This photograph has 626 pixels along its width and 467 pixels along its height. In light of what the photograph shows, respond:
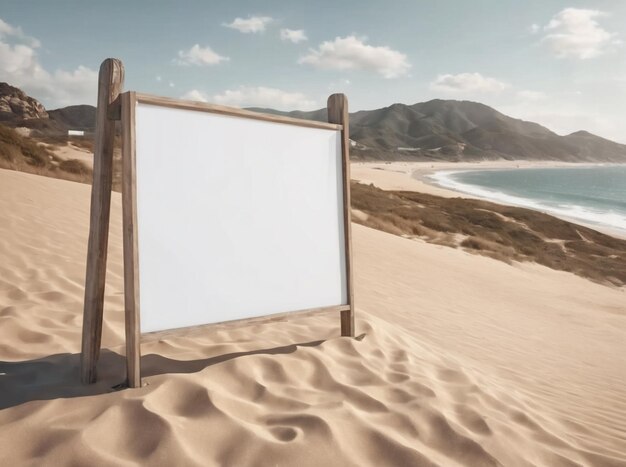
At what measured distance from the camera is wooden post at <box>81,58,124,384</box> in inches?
109

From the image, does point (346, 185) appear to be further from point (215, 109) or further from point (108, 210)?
point (108, 210)

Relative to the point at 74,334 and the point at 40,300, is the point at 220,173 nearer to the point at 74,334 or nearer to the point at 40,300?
the point at 74,334

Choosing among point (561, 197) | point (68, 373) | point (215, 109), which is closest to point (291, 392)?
point (68, 373)

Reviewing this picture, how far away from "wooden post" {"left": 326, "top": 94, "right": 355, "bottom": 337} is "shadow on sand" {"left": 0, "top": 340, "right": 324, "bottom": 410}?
21.2 inches

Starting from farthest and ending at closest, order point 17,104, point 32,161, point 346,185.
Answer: point 17,104
point 32,161
point 346,185

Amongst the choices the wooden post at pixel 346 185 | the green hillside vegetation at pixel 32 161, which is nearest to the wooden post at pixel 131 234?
the wooden post at pixel 346 185

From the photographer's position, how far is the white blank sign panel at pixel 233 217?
9.04 ft

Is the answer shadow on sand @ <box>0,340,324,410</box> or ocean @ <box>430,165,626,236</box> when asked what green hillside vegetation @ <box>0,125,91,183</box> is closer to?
shadow on sand @ <box>0,340,324,410</box>

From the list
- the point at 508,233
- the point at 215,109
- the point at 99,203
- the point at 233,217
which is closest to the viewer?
the point at 99,203

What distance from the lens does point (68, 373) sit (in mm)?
2975

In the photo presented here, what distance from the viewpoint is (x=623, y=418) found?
3717mm

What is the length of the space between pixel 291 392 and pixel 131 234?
130 centimetres

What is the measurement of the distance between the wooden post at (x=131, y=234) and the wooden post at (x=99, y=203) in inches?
8.0

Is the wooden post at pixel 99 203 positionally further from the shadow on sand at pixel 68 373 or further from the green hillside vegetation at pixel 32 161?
the green hillside vegetation at pixel 32 161
